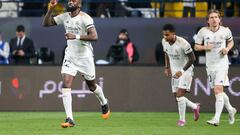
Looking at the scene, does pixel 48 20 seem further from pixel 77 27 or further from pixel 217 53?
pixel 217 53

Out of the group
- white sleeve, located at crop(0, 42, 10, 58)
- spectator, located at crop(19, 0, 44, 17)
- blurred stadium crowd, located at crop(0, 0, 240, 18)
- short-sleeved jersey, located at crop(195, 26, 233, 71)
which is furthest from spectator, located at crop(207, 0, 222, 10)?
short-sleeved jersey, located at crop(195, 26, 233, 71)

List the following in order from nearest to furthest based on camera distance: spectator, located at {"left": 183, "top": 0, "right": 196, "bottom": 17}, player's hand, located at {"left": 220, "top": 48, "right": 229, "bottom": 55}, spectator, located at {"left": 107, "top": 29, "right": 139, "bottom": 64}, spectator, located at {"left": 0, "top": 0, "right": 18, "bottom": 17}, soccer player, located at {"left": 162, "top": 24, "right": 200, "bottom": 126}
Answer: player's hand, located at {"left": 220, "top": 48, "right": 229, "bottom": 55}, soccer player, located at {"left": 162, "top": 24, "right": 200, "bottom": 126}, spectator, located at {"left": 107, "top": 29, "right": 139, "bottom": 64}, spectator, located at {"left": 183, "top": 0, "right": 196, "bottom": 17}, spectator, located at {"left": 0, "top": 0, "right": 18, "bottom": 17}

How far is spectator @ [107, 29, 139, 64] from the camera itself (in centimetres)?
2462

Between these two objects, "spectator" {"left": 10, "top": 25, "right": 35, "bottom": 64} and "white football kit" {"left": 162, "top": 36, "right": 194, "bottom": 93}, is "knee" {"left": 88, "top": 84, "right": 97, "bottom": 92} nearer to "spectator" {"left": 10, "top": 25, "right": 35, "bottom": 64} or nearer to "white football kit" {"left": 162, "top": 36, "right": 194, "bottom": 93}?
"white football kit" {"left": 162, "top": 36, "right": 194, "bottom": 93}

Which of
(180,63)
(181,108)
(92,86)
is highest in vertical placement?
(180,63)

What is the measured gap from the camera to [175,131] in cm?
1608

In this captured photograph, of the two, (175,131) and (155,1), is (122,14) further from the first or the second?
(175,131)

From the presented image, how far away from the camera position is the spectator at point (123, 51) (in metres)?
24.6

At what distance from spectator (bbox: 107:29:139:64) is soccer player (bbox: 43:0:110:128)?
7224 mm

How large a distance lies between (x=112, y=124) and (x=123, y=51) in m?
6.85

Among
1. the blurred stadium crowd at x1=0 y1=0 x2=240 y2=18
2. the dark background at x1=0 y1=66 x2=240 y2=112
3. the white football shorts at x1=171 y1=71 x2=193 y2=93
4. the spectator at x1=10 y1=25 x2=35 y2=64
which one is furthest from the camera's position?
the blurred stadium crowd at x1=0 y1=0 x2=240 y2=18

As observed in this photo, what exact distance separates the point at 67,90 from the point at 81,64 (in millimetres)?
926

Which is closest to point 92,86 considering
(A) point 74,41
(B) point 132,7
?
(A) point 74,41

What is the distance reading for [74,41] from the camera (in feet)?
55.8
